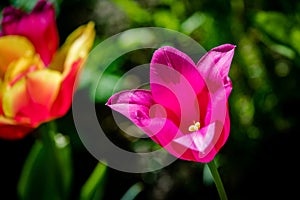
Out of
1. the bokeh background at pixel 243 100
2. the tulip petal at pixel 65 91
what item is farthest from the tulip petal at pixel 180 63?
the bokeh background at pixel 243 100

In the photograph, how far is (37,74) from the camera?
0.90 metres

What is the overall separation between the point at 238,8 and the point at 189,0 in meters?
0.09

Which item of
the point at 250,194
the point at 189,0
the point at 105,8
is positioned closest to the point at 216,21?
the point at 189,0

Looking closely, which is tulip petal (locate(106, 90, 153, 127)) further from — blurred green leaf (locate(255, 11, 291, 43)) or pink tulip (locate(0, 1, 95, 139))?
blurred green leaf (locate(255, 11, 291, 43))

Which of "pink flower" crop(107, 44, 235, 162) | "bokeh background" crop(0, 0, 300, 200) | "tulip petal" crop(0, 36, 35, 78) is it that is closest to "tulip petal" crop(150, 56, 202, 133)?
"pink flower" crop(107, 44, 235, 162)

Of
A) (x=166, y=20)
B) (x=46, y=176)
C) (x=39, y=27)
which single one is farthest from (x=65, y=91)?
(x=166, y=20)

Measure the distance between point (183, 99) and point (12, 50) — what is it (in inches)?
14.8

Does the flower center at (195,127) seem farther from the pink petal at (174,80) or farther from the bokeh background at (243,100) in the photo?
the bokeh background at (243,100)

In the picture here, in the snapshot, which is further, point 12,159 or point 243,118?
point 12,159

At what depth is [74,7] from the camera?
1610 mm

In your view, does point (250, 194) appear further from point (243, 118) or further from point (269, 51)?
point (269, 51)

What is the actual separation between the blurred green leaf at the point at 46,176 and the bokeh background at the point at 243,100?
13 cm

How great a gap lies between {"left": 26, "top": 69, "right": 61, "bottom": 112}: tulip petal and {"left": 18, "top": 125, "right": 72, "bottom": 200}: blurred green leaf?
6.7 inches

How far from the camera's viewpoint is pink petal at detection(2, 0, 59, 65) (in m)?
1.01
